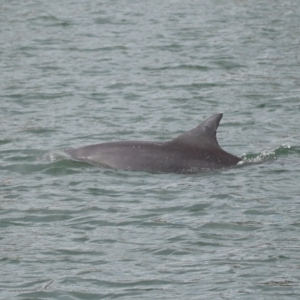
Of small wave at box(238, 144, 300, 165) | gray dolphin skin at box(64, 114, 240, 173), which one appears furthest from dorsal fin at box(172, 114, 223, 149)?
small wave at box(238, 144, 300, 165)

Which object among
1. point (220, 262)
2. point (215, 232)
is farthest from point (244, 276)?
point (215, 232)

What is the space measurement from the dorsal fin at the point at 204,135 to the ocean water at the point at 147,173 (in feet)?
1.36

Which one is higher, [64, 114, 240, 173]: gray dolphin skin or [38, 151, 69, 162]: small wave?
[64, 114, 240, 173]: gray dolphin skin

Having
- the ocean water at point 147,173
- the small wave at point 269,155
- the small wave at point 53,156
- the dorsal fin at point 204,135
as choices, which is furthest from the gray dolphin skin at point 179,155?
the small wave at point 53,156

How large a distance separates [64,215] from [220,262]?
2283mm

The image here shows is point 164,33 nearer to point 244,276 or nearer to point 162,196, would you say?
point 162,196

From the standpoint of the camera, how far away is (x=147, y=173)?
11648mm

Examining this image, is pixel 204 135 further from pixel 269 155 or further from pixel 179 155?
pixel 269 155

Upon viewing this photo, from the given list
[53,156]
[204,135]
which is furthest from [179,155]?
[53,156]

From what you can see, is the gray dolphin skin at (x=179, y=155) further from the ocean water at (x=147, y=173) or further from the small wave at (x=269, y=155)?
the small wave at (x=269, y=155)

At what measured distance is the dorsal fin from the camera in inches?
453

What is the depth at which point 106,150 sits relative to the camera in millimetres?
12000

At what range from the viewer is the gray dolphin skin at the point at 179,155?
37.9ft

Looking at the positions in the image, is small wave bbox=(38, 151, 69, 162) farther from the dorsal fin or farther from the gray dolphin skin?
the dorsal fin
